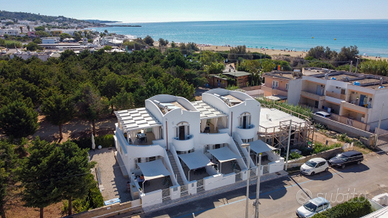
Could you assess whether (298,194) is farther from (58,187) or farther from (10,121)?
(10,121)

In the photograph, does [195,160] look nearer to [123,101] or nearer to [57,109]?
[123,101]

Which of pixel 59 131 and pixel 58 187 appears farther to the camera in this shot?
pixel 59 131

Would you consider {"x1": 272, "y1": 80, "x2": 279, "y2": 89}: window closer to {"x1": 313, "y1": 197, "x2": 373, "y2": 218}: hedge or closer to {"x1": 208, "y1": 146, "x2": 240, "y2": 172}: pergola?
{"x1": 208, "y1": 146, "x2": 240, "y2": 172}: pergola

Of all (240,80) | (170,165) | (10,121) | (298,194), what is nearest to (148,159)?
(170,165)

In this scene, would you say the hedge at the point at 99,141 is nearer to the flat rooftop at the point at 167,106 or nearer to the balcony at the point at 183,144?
the flat rooftop at the point at 167,106

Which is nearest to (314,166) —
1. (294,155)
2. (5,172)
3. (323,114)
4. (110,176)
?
(294,155)

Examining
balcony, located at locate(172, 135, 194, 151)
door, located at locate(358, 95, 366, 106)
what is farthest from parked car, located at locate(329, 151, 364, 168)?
balcony, located at locate(172, 135, 194, 151)

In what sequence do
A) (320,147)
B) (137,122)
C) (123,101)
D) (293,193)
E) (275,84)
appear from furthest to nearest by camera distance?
1. (275,84)
2. (123,101)
3. (320,147)
4. (137,122)
5. (293,193)
